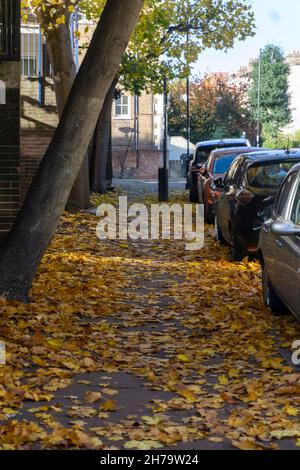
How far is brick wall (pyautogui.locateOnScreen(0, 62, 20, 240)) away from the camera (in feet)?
47.0

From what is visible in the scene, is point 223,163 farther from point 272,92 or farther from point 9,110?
point 272,92

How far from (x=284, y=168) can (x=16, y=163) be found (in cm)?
405

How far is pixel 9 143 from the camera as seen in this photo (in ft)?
47.1

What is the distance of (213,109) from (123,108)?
23.2 meters

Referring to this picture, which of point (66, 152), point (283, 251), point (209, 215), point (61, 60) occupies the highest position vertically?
point (61, 60)

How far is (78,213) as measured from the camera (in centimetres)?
2522

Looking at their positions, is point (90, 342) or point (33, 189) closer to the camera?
point (90, 342)

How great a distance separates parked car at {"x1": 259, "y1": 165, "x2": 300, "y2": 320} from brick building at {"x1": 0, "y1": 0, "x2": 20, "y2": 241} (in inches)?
150

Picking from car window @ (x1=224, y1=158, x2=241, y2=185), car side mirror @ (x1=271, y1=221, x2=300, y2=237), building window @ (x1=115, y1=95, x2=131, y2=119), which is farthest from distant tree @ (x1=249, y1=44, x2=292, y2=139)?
car side mirror @ (x1=271, y1=221, x2=300, y2=237)

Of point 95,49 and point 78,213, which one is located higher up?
point 95,49

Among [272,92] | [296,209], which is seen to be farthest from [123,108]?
[296,209]

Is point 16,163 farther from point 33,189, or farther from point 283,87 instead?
point 283,87
